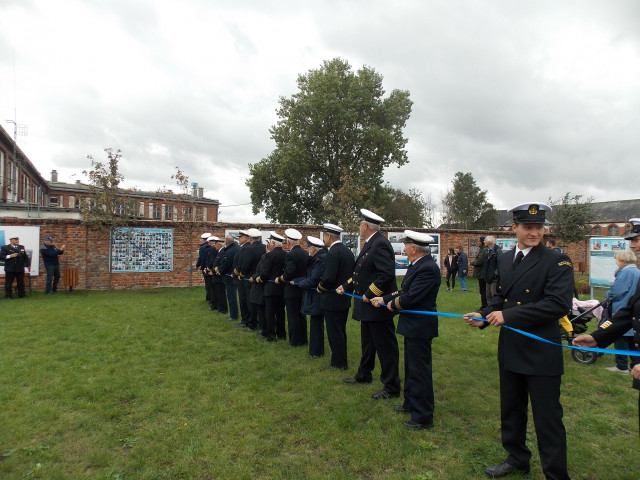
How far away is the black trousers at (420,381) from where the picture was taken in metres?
4.30

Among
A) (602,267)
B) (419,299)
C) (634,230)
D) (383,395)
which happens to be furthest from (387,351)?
(602,267)

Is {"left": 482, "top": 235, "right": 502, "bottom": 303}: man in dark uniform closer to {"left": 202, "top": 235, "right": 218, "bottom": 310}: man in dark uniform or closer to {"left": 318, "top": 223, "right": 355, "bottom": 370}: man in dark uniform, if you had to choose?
{"left": 318, "top": 223, "right": 355, "bottom": 370}: man in dark uniform

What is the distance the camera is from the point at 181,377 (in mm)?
5859

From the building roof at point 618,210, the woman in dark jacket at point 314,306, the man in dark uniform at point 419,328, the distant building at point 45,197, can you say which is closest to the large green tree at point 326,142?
the distant building at point 45,197

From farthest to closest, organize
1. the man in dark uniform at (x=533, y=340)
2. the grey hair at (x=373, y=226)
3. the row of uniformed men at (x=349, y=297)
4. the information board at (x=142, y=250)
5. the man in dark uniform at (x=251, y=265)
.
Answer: the information board at (x=142, y=250), the man in dark uniform at (x=251, y=265), the grey hair at (x=373, y=226), the row of uniformed men at (x=349, y=297), the man in dark uniform at (x=533, y=340)

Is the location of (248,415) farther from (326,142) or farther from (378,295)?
(326,142)

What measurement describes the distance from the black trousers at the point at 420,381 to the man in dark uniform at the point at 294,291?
131 inches

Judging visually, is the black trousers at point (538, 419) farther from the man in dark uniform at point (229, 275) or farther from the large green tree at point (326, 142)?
the large green tree at point (326, 142)

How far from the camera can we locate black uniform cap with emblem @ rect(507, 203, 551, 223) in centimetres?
322

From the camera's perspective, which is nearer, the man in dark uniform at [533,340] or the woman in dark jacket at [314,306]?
the man in dark uniform at [533,340]

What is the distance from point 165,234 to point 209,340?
9.85m

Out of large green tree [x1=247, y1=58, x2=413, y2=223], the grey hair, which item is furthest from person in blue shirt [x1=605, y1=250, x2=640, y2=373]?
→ large green tree [x1=247, y1=58, x2=413, y2=223]

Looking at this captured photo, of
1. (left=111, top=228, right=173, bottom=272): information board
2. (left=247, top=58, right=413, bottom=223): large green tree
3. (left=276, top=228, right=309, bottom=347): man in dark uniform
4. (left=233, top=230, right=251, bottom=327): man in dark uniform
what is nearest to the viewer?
(left=276, top=228, right=309, bottom=347): man in dark uniform

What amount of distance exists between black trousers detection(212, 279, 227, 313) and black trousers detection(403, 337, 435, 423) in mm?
7446
